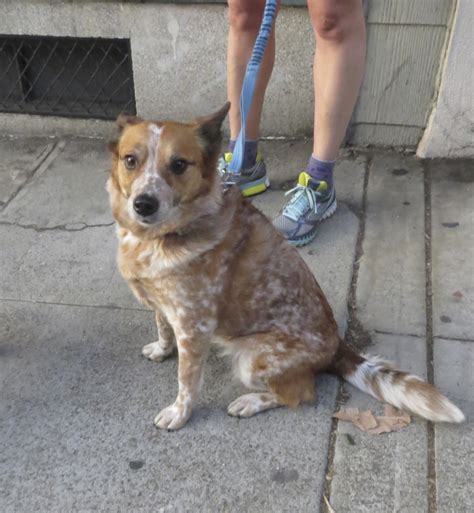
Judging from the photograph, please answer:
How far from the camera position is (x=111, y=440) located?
2268 mm

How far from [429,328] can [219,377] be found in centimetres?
100

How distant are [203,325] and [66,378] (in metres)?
0.71

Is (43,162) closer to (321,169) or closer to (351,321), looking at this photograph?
(321,169)

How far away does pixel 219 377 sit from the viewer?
2.59 m

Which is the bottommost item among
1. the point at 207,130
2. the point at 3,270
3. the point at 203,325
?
the point at 3,270

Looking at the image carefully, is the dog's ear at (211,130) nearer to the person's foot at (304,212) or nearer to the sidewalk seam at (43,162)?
→ the person's foot at (304,212)

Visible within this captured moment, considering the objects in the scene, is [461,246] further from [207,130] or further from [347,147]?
[207,130]

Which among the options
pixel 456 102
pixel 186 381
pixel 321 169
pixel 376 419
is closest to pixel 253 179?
pixel 321 169

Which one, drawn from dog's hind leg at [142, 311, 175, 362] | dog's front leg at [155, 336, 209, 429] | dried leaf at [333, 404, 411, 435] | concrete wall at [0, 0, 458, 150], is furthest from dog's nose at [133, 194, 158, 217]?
concrete wall at [0, 0, 458, 150]

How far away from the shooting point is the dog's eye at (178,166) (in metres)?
2.16

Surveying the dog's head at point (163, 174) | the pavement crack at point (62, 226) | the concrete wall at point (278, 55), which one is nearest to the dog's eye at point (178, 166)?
the dog's head at point (163, 174)

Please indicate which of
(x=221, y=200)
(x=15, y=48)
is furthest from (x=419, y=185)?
(x=15, y=48)

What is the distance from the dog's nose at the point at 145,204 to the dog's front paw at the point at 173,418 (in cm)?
79

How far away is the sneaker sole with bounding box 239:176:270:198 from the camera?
3.77 metres
